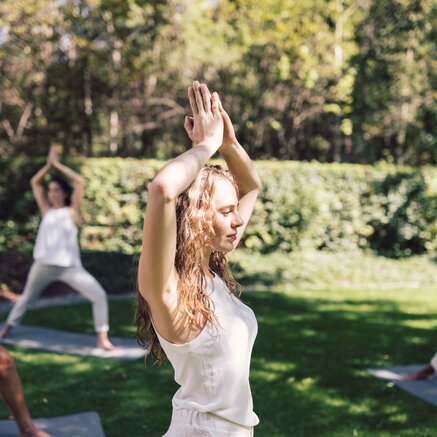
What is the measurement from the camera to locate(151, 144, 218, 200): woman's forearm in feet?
5.47

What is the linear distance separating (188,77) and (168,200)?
735 inches

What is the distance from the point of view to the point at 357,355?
6430 mm

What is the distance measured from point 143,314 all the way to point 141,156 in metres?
20.1

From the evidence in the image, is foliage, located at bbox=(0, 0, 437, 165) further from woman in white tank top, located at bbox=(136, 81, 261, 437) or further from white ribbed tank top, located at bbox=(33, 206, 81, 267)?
woman in white tank top, located at bbox=(136, 81, 261, 437)

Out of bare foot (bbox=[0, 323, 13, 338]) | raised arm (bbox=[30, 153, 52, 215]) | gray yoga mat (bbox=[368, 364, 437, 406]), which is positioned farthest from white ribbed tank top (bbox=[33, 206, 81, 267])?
gray yoga mat (bbox=[368, 364, 437, 406])

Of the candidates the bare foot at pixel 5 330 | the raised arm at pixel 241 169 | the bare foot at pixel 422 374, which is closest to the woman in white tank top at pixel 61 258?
the bare foot at pixel 5 330

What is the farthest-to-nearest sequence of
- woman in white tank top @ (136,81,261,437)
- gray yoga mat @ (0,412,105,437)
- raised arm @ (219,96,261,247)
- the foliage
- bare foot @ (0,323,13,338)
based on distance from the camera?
the foliage, bare foot @ (0,323,13,338), gray yoga mat @ (0,412,105,437), raised arm @ (219,96,261,247), woman in white tank top @ (136,81,261,437)

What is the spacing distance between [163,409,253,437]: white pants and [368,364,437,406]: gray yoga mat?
3.58m

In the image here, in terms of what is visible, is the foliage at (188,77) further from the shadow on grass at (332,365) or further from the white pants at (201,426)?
the white pants at (201,426)

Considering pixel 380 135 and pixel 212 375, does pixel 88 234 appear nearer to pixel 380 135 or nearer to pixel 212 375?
pixel 212 375

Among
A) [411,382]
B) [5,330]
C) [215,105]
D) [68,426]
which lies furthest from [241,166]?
[5,330]

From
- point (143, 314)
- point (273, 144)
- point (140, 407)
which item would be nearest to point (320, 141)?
point (273, 144)

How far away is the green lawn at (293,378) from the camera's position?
15.4 feet

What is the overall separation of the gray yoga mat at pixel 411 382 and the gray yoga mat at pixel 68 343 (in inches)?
95.6
